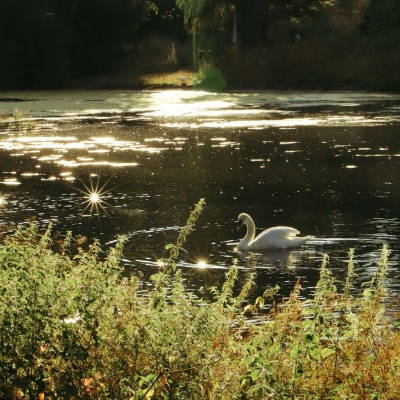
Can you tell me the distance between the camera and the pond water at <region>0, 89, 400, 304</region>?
13.7 metres

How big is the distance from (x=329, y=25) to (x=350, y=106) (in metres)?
20.0

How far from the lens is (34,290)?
651 centimetres

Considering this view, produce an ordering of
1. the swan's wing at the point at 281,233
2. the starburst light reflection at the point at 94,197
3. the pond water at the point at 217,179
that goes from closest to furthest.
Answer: the pond water at the point at 217,179 < the swan's wing at the point at 281,233 < the starburst light reflection at the point at 94,197

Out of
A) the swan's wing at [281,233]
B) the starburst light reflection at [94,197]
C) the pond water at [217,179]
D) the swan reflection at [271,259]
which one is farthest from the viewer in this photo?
the starburst light reflection at [94,197]

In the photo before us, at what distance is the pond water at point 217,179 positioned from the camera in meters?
13.7

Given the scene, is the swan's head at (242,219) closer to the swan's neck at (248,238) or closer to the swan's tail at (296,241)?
the swan's neck at (248,238)

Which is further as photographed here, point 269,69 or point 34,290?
point 269,69

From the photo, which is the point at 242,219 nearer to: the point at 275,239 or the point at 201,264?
the point at 275,239

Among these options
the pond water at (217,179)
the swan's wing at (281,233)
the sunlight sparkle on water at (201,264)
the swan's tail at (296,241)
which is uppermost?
the swan's wing at (281,233)

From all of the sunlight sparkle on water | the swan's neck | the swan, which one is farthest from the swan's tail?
the sunlight sparkle on water

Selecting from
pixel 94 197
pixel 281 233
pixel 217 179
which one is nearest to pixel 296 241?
pixel 281 233

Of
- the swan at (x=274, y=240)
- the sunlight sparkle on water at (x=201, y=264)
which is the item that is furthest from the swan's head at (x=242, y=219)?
the sunlight sparkle on water at (x=201, y=264)

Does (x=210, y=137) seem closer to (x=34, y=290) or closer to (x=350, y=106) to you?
(x=350, y=106)

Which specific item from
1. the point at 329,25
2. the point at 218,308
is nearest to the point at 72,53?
the point at 329,25
